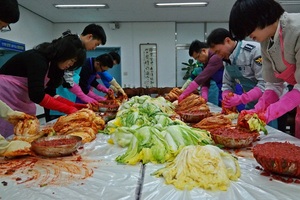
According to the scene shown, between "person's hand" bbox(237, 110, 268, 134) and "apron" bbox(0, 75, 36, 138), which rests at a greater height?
"apron" bbox(0, 75, 36, 138)

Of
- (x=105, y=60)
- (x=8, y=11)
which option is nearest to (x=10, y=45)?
(x=105, y=60)

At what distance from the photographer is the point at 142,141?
4.61ft

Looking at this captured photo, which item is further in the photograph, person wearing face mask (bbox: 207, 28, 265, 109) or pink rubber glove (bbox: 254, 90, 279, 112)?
person wearing face mask (bbox: 207, 28, 265, 109)

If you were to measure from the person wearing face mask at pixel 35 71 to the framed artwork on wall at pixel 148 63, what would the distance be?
21.7 ft

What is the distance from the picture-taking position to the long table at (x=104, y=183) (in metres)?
0.97

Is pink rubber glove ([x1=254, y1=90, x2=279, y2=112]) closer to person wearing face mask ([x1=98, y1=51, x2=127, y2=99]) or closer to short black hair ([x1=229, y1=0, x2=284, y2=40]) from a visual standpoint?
short black hair ([x1=229, y1=0, x2=284, y2=40])

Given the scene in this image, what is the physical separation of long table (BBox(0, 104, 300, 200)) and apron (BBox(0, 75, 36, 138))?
896 mm

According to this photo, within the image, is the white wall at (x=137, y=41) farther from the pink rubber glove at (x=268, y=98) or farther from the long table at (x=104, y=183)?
the long table at (x=104, y=183)

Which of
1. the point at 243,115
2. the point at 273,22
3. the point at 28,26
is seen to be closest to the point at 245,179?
the point at 243,115

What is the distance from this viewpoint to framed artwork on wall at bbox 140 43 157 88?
8.85 metres

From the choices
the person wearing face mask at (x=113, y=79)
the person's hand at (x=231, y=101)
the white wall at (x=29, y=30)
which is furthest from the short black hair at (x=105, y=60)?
the white wall at (x=29, y=30)

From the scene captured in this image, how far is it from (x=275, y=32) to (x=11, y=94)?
2.03 m

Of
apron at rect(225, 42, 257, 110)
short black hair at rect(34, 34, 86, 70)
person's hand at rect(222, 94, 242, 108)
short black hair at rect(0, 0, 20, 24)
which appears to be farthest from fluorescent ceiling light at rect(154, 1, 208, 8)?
short black hair at rect(0, 0, 20, 24)

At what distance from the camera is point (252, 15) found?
4.69 feet
